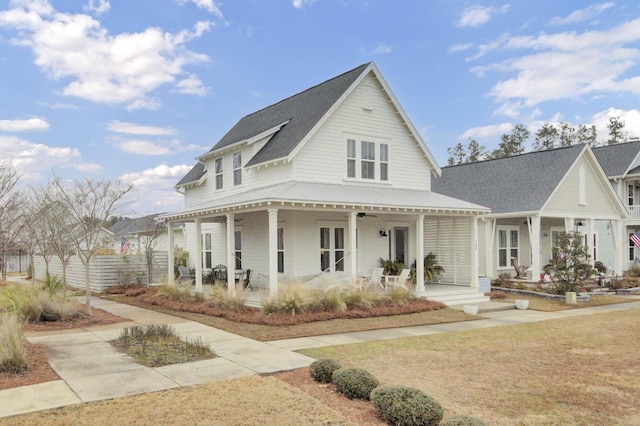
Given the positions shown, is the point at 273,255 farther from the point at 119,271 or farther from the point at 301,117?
the point at 119,271

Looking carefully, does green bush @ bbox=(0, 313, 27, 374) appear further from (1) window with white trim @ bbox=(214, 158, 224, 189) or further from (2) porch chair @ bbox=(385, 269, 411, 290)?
(1) window with white trim @ bbox=(214, 158, 224, 189)

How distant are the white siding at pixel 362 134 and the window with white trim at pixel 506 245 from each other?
7.18 meters

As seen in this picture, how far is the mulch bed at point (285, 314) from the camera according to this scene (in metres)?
13.4

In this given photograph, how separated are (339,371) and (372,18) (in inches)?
629

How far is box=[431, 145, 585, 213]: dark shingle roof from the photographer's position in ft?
78.2

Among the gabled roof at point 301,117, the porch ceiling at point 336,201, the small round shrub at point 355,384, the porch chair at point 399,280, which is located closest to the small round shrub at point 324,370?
the small round shrub at point 355,384

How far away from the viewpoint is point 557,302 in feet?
62.7

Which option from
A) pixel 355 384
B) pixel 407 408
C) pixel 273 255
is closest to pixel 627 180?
pixel 273 255

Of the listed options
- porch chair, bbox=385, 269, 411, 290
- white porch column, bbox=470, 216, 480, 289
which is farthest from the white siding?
porch chair, bbox=385, 269, 411, 290

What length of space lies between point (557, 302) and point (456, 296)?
414 centimetres

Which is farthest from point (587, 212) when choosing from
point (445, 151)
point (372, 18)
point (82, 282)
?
point (445, 151)

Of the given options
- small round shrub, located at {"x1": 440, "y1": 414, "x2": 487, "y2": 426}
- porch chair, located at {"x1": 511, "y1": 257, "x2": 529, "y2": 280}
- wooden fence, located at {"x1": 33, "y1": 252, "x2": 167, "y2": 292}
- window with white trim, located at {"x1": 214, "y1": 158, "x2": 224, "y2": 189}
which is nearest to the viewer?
small round shrub, located at {"x1": 440, "y1": 414, "x2": 487, "y2": 426}

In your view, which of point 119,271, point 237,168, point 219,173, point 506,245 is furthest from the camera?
point 506,245

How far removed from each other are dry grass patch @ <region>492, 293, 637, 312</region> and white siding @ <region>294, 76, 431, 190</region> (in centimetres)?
568
